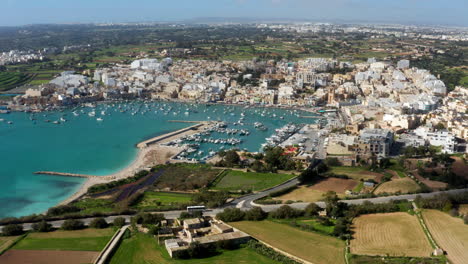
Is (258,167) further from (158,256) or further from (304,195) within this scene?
(158,256)

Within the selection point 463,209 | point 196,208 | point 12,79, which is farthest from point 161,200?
point 12,79

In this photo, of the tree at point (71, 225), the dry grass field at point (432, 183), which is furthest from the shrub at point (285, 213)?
the dry grass field at point (432, 183)

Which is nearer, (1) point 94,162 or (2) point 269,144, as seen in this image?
(1) point 94,162

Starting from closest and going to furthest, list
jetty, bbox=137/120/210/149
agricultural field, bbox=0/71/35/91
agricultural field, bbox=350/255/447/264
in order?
1. agricultural field, bbox=350/255/447/264
2. jetty, bbox=137/120/210/149
3. agricultural field, bbox=0/71/35/91

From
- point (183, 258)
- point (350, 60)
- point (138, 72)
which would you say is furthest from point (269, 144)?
point (350, 60)

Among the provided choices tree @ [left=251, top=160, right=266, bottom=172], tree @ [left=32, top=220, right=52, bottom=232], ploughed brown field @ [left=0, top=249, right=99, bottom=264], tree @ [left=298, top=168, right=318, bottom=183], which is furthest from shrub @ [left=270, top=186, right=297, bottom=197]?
tree @ [left=32, top=220, right=52, bottom=232]

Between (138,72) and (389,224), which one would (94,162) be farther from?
(138,72)

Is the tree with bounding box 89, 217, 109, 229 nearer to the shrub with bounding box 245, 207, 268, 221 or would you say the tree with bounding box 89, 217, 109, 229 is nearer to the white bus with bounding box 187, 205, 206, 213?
the white bus with bounding box 187, 205, 206, 213
